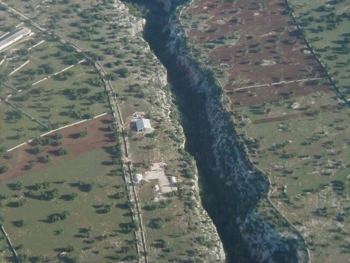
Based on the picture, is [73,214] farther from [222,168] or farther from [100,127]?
[222,168]

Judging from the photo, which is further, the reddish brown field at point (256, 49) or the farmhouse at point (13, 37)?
the farmhouse at point (13, 37)

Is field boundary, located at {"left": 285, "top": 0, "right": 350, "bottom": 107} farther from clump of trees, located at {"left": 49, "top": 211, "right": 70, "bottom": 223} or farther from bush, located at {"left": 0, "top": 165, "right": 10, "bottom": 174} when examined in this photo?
bush, located at {"left": 0, "top": 165, "right": 10, "bottom": 174}

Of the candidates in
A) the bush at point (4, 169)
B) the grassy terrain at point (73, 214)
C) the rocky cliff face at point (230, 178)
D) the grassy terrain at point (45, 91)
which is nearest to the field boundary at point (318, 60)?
the rocky cliff face at point (230, 178)

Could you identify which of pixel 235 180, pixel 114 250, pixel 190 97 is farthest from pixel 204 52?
pixel 114 250

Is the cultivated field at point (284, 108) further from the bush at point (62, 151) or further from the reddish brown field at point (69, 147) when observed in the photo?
the bush at point (62, 151)

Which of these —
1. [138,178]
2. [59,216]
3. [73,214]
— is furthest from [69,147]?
[59,216]

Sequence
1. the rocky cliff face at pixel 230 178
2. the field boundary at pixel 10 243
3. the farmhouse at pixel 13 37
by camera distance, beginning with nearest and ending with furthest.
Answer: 1. the field boundary at pixel 10 243
2. the rocky cliff face at pixel 230 178
3. the farmhouse at pixel 13 37
